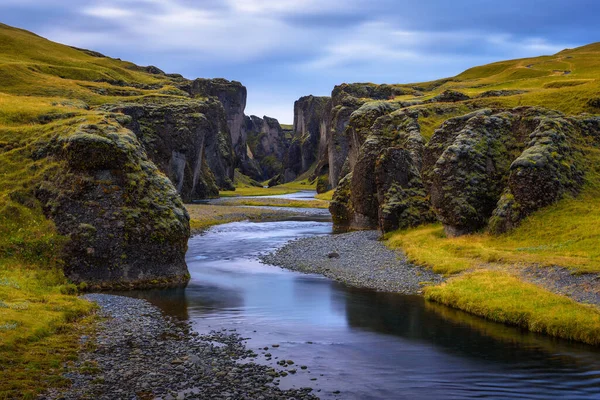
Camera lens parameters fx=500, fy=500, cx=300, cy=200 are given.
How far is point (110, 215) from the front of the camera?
39938 mm

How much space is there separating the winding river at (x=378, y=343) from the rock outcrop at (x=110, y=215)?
3.33m

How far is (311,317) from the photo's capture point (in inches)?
1231

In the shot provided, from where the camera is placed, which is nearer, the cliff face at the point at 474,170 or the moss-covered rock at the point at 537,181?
the moss-covered rock at the point at 537,181

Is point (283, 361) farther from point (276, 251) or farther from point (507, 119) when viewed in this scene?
point (507, 119)

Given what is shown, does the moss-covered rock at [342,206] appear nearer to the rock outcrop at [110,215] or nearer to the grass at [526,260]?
the grass at [526,260]

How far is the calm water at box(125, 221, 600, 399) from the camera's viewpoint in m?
20.2

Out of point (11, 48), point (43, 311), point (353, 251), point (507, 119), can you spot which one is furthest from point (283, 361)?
point (11, 48)

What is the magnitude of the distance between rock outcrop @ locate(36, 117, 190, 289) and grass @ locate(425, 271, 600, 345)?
2124 centimetres

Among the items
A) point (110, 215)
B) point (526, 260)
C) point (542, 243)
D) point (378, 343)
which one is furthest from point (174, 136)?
point (378, 343)

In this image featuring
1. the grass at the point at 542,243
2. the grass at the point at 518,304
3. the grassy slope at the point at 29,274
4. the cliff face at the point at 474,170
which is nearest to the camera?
the grassy slope at the point at 29,274

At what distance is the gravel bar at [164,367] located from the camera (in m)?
18.6

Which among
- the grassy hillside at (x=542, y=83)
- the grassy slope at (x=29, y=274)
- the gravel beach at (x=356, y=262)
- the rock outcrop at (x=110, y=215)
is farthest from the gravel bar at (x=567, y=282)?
the grassy hillside at (x=542, y=83)

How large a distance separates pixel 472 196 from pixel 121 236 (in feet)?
111

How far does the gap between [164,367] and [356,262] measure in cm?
2947
